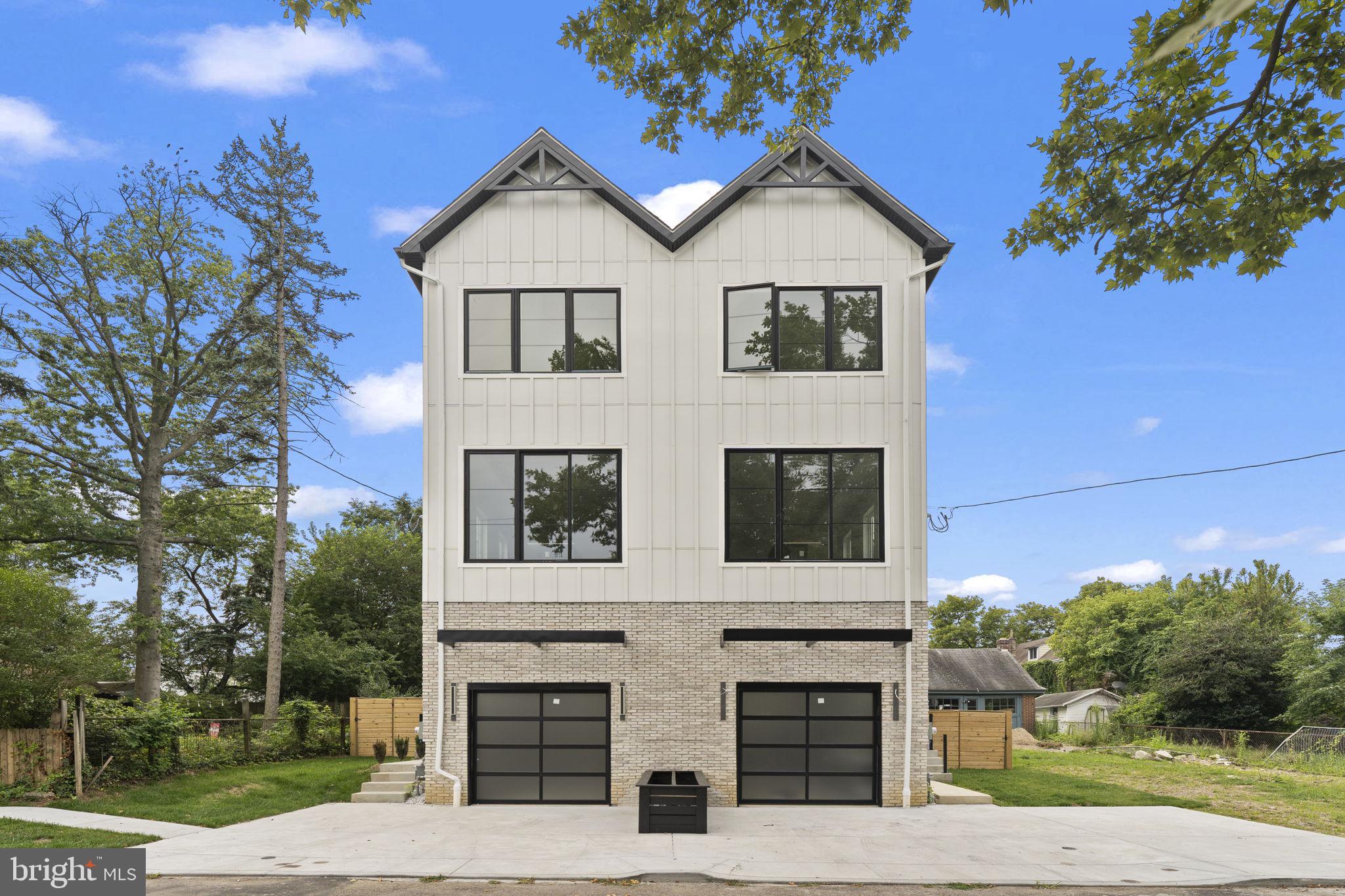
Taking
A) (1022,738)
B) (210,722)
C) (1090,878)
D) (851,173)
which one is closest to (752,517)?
(851,173)

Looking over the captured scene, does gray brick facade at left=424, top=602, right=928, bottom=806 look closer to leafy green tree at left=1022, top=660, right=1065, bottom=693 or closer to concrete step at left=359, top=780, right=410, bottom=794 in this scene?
concrete step at left=359, top=780, right=410, bottom=794

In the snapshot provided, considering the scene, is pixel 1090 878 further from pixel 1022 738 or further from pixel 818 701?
pixel 1022 738

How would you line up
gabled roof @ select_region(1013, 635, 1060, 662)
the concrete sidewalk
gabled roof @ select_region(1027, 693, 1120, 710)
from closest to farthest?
the concrete sidewalk
gabled roof @ select_region(1027, 693, 1120, 710)
gabled roof @ select_region(1013, 635, 1060, 662)

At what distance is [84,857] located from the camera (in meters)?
10.9

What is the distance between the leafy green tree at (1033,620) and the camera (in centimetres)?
9119

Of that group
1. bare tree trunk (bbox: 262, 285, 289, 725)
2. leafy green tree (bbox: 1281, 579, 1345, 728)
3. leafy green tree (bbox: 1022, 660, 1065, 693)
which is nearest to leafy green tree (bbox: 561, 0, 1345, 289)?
bare tree trunk (bbox: 262, 285, 289, 725)

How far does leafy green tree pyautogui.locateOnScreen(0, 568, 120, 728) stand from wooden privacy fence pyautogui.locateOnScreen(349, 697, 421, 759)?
8.27m

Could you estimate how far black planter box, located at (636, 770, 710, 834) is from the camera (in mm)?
13125

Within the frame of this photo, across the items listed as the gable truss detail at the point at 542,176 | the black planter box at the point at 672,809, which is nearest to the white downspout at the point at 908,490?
the black planter box at the point at 672,809

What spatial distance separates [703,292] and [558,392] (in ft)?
10.2

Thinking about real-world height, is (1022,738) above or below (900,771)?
below

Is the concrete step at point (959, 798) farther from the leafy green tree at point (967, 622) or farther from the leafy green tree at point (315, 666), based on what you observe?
the leafy green tree at point (967, 622)

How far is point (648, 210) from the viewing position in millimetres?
16656

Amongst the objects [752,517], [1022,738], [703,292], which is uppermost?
[703,292]
